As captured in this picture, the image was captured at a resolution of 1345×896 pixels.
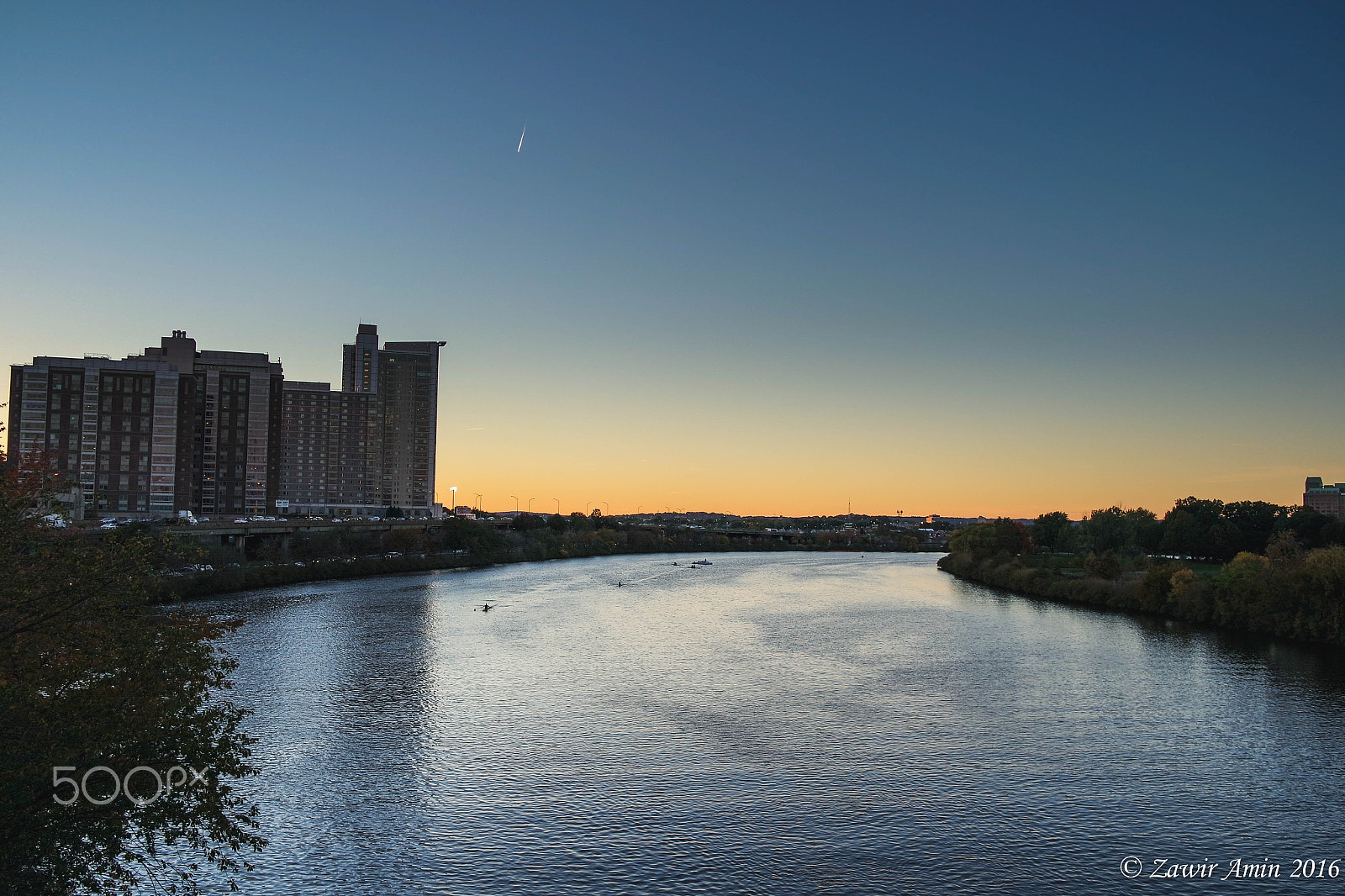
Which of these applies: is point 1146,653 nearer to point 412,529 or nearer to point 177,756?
point 177,756

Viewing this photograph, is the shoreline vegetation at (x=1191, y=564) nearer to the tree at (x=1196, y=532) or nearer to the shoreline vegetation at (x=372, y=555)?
the tree at (x=1196, y=532)

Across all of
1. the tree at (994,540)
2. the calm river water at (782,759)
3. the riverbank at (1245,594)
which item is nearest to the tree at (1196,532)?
the tree at (994,540)

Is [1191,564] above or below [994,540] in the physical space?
below

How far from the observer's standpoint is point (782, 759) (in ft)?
122

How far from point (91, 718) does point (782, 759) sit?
88.0 ft

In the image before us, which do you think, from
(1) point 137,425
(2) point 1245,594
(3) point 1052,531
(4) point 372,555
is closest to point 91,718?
(2) point 1245,594

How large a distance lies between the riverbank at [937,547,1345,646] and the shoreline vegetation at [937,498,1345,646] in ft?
0.27

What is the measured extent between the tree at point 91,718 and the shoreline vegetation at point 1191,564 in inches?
2834

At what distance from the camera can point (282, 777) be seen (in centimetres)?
3425

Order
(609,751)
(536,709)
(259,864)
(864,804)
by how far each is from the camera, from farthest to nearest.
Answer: (536,709)
(609,751)
(864,804)
(259,864)

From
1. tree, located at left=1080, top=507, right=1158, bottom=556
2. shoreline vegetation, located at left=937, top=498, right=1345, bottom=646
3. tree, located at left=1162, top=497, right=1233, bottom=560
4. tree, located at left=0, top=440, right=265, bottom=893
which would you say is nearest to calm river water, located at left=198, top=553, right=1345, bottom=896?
shoreline vegetation, located at left=937, top=498, right=1345, bottom=646

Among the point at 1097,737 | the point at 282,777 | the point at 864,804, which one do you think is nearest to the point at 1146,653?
the point at 1097,737

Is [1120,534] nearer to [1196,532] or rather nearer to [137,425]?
[1196,532]

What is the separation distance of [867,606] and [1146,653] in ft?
113
